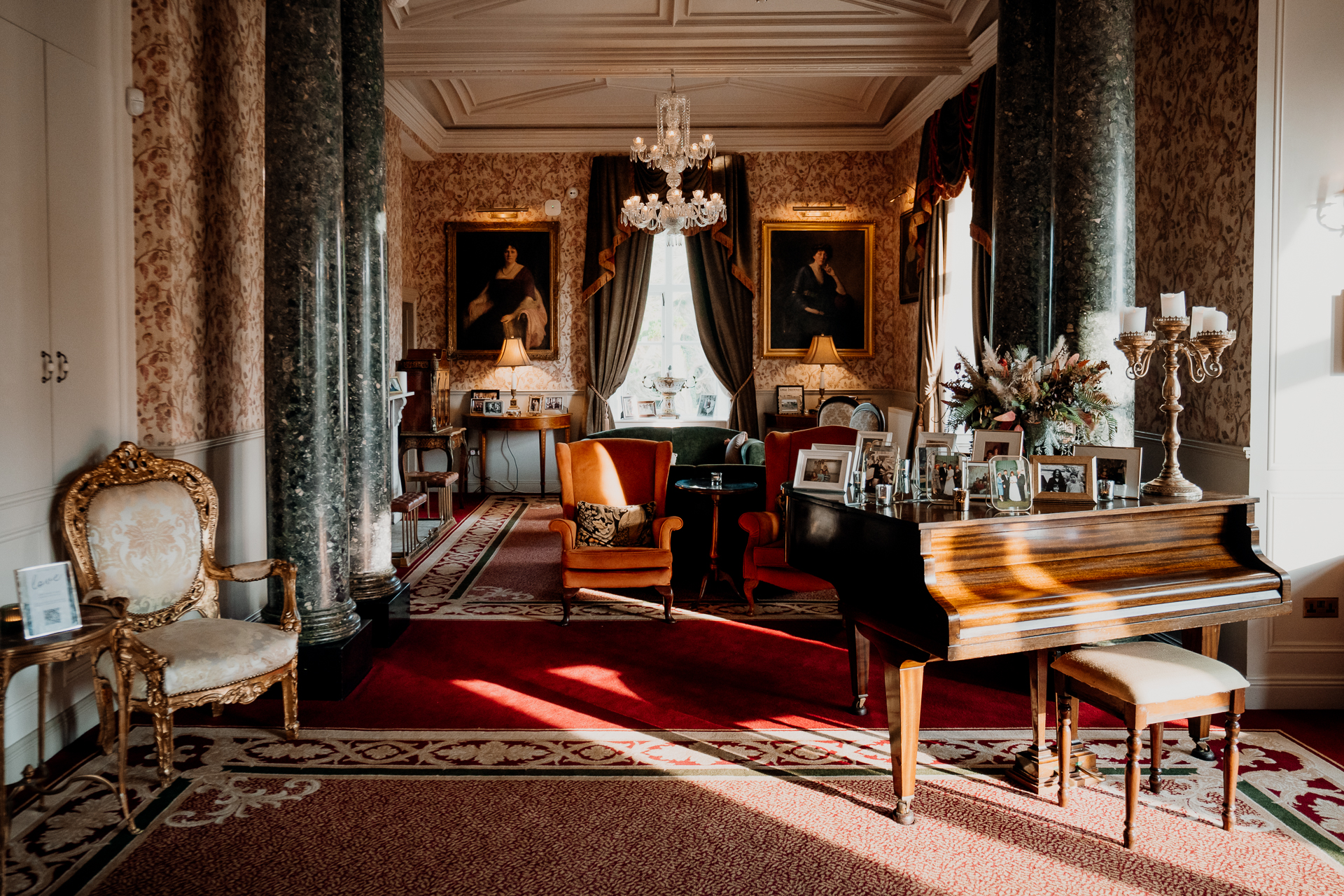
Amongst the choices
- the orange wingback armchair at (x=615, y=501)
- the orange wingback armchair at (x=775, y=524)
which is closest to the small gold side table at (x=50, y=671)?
the orange wingback armchair at (x=615, y=501)

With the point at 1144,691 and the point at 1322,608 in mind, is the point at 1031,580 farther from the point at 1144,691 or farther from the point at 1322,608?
the point at 1322,608

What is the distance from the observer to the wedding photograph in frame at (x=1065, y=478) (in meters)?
3.10

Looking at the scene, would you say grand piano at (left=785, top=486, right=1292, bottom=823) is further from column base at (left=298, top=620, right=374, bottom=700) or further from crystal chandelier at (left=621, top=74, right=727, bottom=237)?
crystal chandelier at (left=621, top=74, right=727, bottom=237)

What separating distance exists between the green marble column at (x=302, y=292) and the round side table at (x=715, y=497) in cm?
240

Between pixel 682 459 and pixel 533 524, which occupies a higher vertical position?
pixel 682 459

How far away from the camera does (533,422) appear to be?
31.5 ft

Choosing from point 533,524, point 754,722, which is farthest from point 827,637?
point 533,524

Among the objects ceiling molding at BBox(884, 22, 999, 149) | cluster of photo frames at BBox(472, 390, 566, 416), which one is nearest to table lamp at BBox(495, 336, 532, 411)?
cluster of photo frames at BBox(472, 390, 566, 416)

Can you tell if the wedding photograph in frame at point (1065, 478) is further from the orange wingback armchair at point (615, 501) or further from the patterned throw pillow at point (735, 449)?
the patterned throw pillow at point (735, 449)

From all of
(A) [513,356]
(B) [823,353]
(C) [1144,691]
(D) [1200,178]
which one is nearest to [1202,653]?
(C) [1144,691]

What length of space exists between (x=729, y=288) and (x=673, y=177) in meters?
2.75

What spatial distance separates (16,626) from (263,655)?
0.82 meters

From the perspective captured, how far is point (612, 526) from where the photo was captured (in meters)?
5.39

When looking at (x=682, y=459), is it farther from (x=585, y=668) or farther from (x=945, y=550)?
(x=945, y=550)
